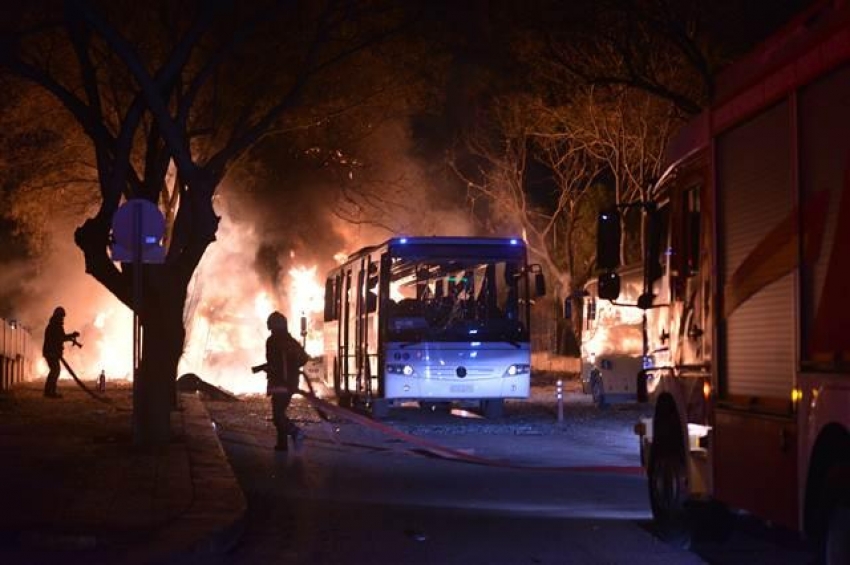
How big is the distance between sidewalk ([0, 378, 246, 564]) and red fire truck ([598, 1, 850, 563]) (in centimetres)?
357

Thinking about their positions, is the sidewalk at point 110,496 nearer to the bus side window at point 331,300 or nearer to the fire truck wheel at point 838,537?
the fire truck wheel at point 838,537

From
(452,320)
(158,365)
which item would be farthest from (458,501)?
(452,320)

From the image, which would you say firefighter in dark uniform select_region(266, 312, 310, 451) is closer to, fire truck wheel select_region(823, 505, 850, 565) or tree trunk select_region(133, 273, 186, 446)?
tree trunk select_region(133, 273, 186, 446)

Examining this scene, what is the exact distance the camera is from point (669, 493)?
1024cm

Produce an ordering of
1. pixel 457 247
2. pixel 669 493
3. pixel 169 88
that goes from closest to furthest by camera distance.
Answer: pixel 669 493 < pixel 169 88 < pixel 457 247

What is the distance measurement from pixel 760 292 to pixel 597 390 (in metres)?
21.6

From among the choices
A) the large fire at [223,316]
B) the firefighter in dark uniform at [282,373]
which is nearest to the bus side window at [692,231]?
the firefighter in dark uniform at [282,373]

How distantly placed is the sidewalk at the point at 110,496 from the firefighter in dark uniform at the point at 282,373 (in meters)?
0.90

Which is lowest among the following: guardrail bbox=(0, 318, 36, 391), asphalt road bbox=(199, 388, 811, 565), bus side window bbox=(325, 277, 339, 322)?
asphalt road bbox=(199, 388, 811, 565)

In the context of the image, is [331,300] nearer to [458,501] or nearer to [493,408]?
[493,408]

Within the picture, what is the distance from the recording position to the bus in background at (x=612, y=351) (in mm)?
28000

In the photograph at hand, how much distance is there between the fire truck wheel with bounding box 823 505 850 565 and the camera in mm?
6758

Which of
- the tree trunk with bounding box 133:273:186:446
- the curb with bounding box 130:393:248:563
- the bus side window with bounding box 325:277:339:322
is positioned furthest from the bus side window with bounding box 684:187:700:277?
the bus side window with bounding box 325:277:339:322

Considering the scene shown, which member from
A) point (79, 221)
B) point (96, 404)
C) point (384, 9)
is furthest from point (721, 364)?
point (79, 221)
